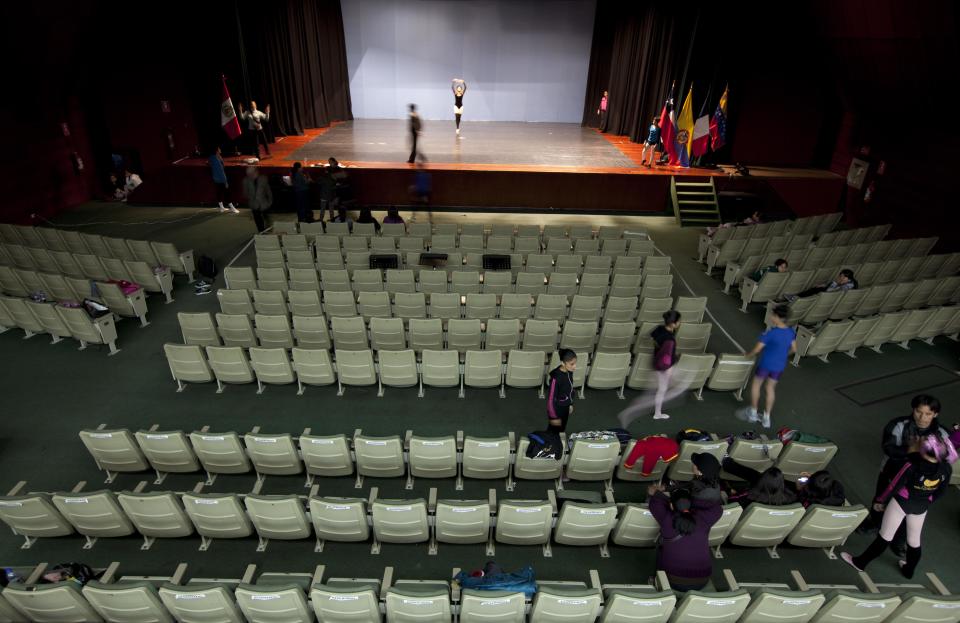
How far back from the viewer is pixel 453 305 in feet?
25.5

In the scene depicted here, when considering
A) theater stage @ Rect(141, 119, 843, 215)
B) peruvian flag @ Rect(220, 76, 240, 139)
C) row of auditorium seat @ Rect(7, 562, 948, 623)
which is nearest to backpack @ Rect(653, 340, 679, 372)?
row of auditorium seat @ Rect(7, 562, 948, 623)

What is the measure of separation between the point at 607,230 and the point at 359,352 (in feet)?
24.1

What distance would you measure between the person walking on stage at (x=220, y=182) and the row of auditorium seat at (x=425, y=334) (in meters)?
8.10

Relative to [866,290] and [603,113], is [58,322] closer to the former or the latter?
[866,290]

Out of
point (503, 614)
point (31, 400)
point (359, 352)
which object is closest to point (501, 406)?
point (359, 352)

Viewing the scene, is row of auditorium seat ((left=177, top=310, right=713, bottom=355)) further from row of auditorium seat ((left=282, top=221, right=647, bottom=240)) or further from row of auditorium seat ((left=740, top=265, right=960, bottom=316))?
row of auditorium seat ((left=282, top=221, right=647, bottom=240))

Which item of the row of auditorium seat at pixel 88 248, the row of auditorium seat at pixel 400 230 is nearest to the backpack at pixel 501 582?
the row of auditorium seat at pixel 400 230

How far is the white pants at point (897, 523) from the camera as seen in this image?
4.29m

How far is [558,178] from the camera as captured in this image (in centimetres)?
1459

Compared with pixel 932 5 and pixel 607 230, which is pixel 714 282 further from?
pixel 932 5

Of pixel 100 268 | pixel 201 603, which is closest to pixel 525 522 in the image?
pixel 201 603

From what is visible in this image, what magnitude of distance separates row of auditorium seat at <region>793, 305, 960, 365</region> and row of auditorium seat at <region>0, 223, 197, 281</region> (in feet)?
34.2

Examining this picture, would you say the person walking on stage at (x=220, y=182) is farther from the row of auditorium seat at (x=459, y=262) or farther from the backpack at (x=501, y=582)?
the backpack at (x=501, y=582)

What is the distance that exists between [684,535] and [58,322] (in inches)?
336
